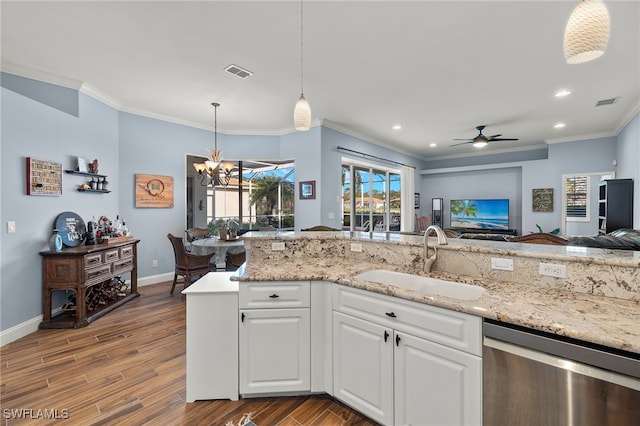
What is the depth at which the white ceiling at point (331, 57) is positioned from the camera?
2258 mm

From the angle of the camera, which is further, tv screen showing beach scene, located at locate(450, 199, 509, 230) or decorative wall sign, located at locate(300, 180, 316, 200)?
tv screen showing beach scene, located at locate(450, 199, 509, 230)

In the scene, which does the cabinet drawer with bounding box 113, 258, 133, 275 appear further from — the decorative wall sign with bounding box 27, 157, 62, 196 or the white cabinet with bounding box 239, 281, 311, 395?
the white cabinet with bounding box 239, 281, 311, 395

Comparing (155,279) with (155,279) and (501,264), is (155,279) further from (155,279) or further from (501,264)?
(501,264)

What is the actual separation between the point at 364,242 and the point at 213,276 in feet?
4.23

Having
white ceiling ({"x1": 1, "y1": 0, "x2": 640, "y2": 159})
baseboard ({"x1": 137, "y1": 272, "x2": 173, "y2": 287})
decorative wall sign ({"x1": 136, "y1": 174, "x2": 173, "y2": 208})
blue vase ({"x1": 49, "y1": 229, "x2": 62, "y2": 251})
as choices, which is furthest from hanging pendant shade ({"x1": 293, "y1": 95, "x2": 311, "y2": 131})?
baseboard ({"x1": 137, "y1": 272, "x2": 173, "y2": 287})

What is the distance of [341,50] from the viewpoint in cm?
279

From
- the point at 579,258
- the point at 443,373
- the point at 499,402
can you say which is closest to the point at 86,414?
the point at 443,373

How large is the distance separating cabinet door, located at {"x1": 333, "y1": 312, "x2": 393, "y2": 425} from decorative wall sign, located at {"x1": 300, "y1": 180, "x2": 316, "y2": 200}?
348 cm

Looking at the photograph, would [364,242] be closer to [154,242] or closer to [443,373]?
[443,373]

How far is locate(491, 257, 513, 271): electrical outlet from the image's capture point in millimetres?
1662

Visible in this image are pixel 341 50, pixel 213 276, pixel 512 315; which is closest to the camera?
pixel 512 315

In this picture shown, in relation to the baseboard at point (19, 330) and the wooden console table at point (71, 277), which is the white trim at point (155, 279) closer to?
the wooden console table at point (71, 277)

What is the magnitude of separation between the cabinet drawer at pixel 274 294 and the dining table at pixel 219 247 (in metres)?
2.29

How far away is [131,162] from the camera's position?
445 cm
